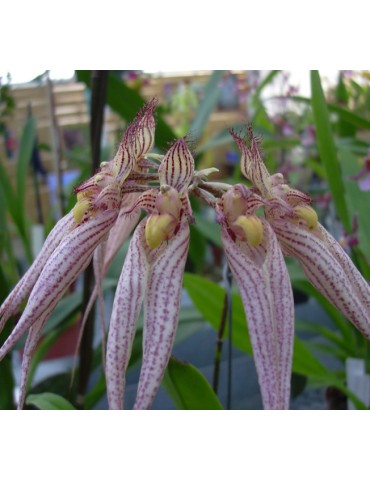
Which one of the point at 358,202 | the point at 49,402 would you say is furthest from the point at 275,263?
the point at 358,202

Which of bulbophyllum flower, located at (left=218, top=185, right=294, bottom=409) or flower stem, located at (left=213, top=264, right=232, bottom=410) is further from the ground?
bulbophyllum flower, located at (left=218, top=185, right=294, bottom=409)

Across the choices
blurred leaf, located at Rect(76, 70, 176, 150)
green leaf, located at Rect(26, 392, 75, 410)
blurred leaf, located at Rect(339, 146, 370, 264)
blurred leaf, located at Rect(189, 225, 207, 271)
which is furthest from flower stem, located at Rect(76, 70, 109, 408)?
blurred leaf, located at Rect(189, 225, 207, 271)

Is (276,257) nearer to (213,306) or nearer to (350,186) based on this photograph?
(213,306)

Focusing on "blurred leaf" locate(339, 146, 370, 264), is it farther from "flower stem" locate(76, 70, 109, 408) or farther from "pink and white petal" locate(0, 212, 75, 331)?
"pink and white petal" locate(0, 212, 75, 331)

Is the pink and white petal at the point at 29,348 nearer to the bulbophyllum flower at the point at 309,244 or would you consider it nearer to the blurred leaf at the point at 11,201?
the bulbophyllum flower at the point at 309,244

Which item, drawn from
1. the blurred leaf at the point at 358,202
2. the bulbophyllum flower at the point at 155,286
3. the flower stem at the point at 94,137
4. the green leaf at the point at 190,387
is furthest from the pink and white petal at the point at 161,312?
the blurred leaf at the point at 358,202

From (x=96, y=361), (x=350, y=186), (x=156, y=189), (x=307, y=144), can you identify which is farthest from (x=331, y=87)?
(x=156, y=189)

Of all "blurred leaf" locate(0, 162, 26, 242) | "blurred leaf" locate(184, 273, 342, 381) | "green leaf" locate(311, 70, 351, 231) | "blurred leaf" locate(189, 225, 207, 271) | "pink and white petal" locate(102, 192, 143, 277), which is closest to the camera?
"pink and white petal" locate(102, 192, 143, 277)
